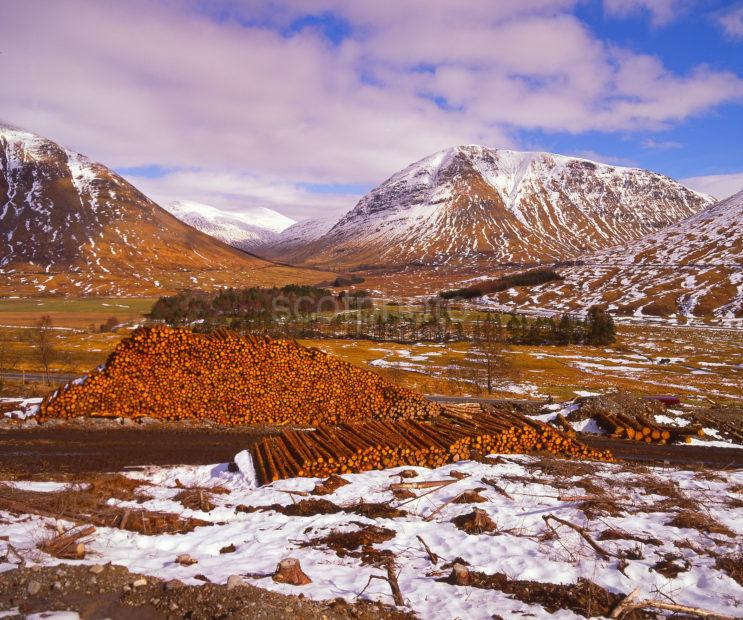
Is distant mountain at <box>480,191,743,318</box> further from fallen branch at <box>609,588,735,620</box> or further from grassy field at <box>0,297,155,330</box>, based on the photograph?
fallen branch at <box>609,588,735,620</box>

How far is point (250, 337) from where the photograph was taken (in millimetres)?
27812

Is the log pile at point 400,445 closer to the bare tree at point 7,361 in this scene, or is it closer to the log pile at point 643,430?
the log pile at point 643,430

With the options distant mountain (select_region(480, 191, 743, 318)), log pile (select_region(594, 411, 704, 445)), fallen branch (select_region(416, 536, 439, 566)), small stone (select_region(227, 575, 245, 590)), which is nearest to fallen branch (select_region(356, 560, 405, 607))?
fallen branch (select_region(416, 536, 439, 566))

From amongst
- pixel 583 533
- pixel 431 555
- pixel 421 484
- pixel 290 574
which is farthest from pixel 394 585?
pixel 421 484

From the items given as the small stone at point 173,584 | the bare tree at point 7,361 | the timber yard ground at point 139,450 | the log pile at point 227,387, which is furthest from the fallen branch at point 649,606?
the bare tree at point 7,361

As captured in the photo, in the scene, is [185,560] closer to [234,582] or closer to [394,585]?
[234,582]

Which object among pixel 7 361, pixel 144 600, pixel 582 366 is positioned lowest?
pixel 582 366

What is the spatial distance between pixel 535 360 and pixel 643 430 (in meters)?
62.2

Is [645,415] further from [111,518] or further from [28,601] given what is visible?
[28,601]

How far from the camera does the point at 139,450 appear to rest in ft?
66.2

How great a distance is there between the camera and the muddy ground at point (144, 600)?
24.0ft

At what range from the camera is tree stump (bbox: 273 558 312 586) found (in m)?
8.68

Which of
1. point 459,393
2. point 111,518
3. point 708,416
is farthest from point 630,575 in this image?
point 459,393

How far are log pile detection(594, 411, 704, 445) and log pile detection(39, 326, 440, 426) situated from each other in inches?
404
